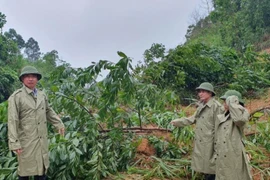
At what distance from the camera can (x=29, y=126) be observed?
290cm

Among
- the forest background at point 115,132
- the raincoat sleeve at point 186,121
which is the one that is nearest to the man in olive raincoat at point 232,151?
the raincoat sleeve at point 186,121

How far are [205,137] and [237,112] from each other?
1.90 feet

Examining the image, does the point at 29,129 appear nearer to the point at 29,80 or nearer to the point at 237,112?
the point at 29,80

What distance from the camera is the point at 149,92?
417cm

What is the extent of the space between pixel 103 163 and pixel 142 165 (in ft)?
1.90

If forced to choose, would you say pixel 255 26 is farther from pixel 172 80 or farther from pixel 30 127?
pixel 30 127

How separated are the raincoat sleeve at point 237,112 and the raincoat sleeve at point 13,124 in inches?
75.2

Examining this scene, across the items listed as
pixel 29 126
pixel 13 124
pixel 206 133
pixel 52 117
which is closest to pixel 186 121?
pixel 206 133

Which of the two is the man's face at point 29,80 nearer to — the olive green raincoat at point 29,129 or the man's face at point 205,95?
the olive green raincoat at point 29,129

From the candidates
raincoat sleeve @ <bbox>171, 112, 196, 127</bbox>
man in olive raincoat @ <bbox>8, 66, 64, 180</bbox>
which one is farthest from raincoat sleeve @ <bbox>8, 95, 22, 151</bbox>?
raincoat sleeve @ <bbox>171, 112, 196, 127</bbox>

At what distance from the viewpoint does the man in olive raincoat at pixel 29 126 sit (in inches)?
112

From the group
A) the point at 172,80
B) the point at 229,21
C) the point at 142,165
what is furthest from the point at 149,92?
the point at 229,21

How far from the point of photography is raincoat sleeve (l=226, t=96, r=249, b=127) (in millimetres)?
2840

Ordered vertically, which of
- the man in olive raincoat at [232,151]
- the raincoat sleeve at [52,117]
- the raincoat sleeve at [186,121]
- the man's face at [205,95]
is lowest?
the man in olive raincoat at [232,151]
